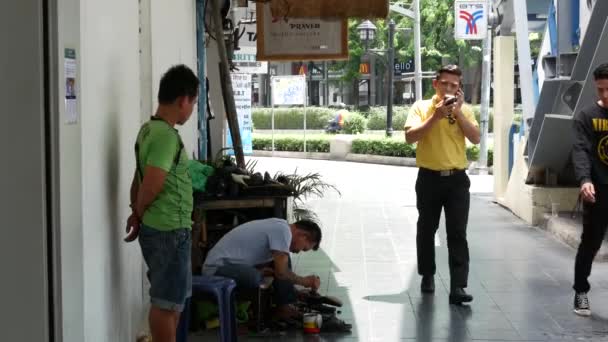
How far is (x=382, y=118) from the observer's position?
129ft

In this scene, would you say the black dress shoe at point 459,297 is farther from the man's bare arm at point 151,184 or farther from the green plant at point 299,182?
the man's bare arm at point 151,184

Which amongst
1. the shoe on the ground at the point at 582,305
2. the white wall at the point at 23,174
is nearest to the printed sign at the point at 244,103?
the shoe on the ground at the point at 582,305

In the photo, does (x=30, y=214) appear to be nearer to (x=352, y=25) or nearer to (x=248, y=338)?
(x=248, y=338)

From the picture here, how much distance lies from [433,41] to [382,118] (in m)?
4.72

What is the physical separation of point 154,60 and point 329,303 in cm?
228

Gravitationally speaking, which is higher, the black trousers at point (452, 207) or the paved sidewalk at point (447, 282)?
the black trousers at point (452, 207)

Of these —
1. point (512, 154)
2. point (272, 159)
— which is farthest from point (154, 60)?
point (272, 159)

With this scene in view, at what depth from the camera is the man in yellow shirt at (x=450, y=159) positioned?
7543 millimetres

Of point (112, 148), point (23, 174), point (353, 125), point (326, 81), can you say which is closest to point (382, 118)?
point (353, 125)

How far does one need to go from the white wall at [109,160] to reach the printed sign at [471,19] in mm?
19144

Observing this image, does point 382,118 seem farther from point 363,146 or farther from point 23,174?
point 23,174

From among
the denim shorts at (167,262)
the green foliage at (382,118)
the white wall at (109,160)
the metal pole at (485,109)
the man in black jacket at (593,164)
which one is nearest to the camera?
the white wall at (109,160)

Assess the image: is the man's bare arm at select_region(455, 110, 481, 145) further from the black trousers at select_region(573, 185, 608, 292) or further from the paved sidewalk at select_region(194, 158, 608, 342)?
the paved sidewalk at select_region(194, 158, 608, 342)

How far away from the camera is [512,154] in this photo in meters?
15.0
